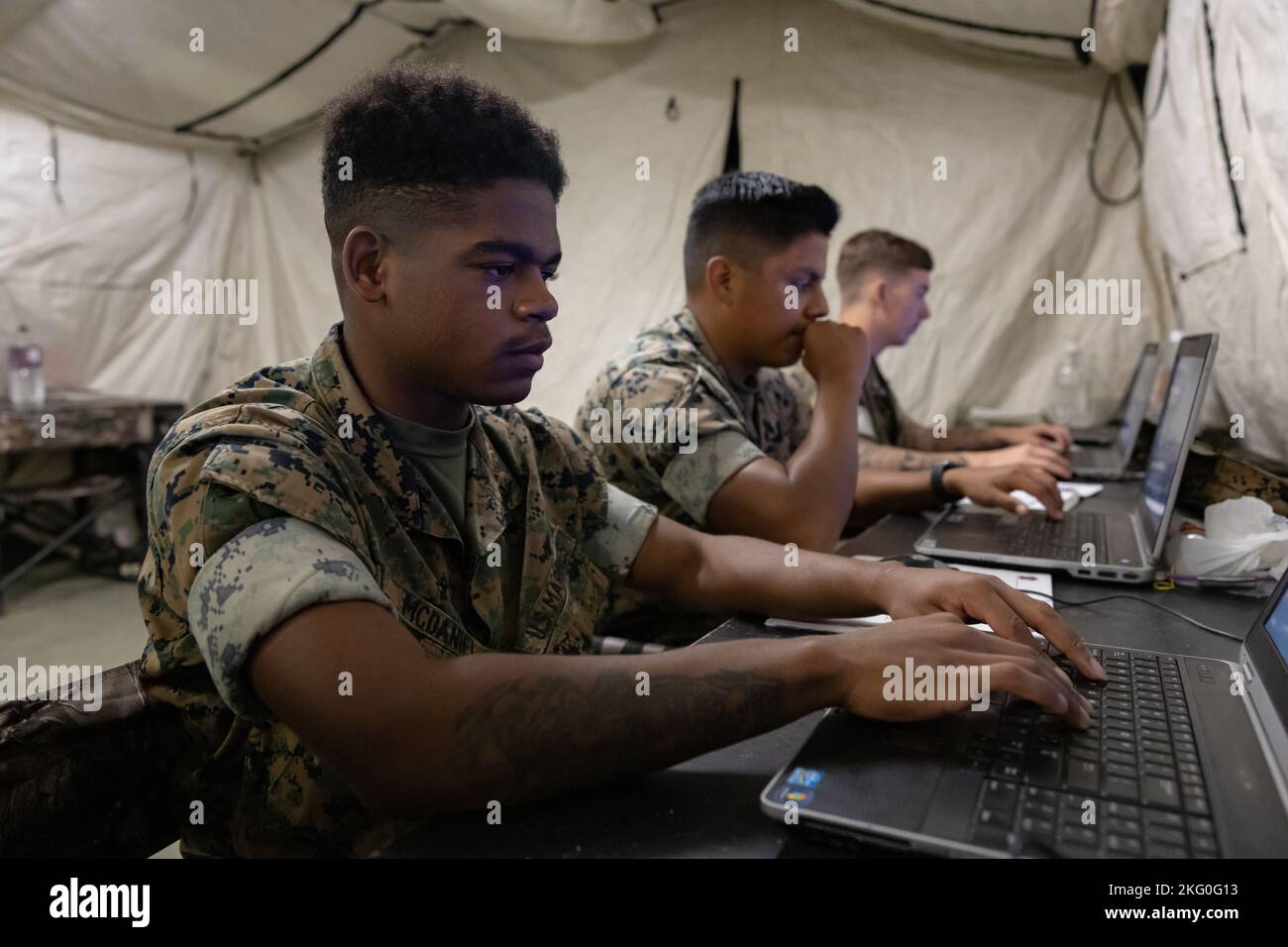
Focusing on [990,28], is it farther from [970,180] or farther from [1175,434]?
[1175,434]

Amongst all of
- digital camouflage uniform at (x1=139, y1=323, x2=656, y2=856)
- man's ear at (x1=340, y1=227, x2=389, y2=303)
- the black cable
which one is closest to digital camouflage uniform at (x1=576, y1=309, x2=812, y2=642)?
digital camouflage uniform at (x1=139, y1=323, x2=656, y2=856)

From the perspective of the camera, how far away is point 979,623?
856 millimetres

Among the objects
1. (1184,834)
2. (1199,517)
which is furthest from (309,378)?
(1199,517)

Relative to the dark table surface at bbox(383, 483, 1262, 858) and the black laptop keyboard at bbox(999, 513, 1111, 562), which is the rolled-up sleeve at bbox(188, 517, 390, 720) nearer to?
the dark table surface at bbox(383, 483, 1262, 858)

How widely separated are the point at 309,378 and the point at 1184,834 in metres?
0.80

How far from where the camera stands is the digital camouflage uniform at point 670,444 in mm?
1426

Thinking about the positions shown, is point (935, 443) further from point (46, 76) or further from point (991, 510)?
point (46, 76)

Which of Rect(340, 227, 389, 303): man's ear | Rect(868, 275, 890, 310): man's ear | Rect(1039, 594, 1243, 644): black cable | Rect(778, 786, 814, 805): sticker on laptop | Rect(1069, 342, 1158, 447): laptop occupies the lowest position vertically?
Rect(1039, 594, 1243, 644): black cable

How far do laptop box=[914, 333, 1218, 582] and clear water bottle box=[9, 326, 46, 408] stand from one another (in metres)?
3.27

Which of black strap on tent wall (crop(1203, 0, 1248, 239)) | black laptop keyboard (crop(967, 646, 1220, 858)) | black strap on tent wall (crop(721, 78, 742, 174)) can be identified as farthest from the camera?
black strap on tent wall (crop(721, 78, 742, 174))

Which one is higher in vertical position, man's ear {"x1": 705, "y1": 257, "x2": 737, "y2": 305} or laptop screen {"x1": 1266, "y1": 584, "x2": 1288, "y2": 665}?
man's ear {"x1": 705, "y1": 257, "x2": 737, "y2": 305}

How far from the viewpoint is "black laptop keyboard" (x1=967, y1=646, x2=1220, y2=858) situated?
0.51 meters

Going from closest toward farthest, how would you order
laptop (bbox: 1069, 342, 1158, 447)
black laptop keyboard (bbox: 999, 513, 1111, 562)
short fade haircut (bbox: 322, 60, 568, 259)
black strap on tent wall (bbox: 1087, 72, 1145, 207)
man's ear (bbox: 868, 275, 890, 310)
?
short fade haircut (bbox: 322, 60, 568, 259), black laptop keyboard (bbox: 999, 513, 1111, 562), laptop (bbox: 1069, 342, 1158, 447), man's ear (bbox: 868, 275, 890, 310), black strap on tent wall (bbox: 1087, 72, 1145, 207)

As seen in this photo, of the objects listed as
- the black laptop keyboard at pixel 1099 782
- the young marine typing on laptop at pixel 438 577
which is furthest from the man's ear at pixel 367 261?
the black laptop keyboard at pixel 1099 782
